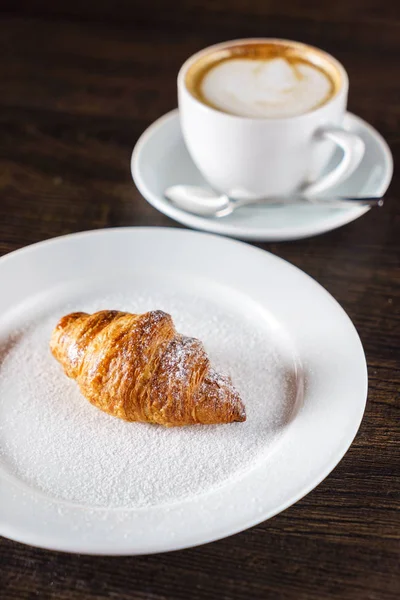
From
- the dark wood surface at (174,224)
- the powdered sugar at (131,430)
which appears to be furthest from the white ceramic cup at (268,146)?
the powdered sugar at (131,430)

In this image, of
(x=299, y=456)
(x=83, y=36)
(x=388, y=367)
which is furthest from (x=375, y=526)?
(x=83, y=36)

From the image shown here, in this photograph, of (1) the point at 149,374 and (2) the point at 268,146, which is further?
(2) the point at 268,146

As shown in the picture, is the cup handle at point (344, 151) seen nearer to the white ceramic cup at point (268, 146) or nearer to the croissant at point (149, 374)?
the white ceramic cup at point (268, 146)

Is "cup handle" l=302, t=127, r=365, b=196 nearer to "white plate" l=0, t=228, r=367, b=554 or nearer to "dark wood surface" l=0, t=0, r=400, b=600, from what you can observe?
"dark wood surface" l=0, t=0, r=400, b=600

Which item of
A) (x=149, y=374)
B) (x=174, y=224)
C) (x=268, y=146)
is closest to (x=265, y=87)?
(x=268, y=146)

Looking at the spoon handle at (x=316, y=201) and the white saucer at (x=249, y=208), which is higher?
the spoon handle at (x=316, y=201)

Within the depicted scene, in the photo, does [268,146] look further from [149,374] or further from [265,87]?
[149,374]
